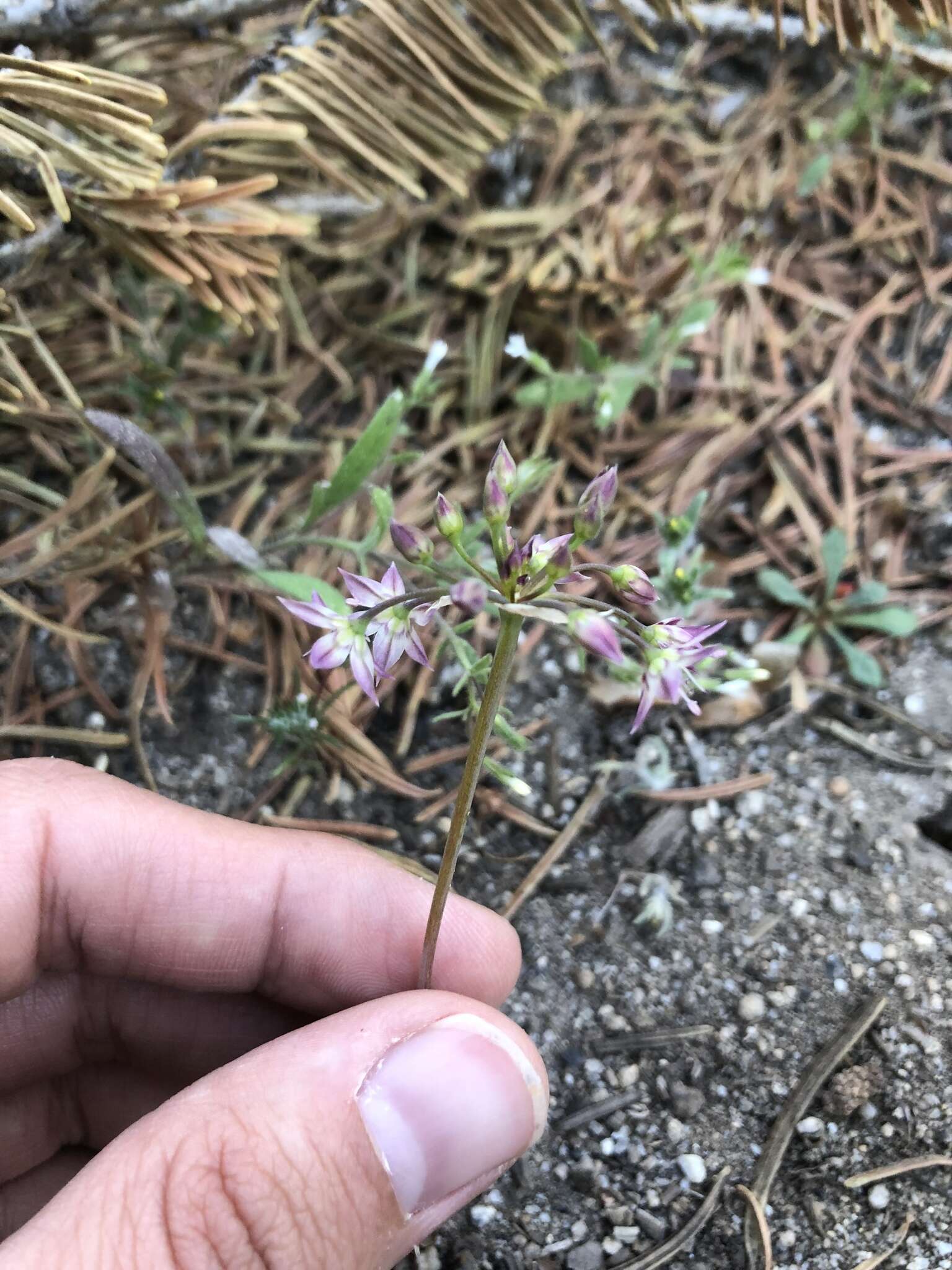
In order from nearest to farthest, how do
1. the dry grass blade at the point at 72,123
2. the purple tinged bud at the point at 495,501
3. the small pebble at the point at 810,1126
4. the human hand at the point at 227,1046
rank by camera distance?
1. the purple tinged bud at the point at 495,501
2. the human hand at the point at 227,1046
3. the dry grass blade at the point at 72,123
4. the small pebble at the point at 810,1126

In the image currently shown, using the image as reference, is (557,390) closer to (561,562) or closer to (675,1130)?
(561,562)

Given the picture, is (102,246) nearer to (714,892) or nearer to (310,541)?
(310,541)

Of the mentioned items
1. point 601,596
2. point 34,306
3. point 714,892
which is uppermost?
point 34,306

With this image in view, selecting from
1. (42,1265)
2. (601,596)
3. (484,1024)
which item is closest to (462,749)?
(601,596)

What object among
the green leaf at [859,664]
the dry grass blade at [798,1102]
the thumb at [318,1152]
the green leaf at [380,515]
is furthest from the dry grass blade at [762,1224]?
the green leaf at [380,515]

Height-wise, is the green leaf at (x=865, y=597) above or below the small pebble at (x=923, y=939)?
above

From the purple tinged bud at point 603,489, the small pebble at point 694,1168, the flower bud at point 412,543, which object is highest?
the purple tinged bud at point 603,489

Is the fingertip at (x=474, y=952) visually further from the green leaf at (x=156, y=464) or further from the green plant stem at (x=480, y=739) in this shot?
the green leaf at (x=156, y=464)
